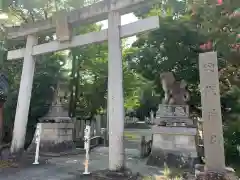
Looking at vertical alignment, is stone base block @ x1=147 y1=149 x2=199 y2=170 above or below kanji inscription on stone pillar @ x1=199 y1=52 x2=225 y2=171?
below

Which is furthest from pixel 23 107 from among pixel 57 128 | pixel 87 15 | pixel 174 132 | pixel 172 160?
pixel 172 160

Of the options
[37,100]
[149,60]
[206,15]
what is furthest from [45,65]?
[206,15]

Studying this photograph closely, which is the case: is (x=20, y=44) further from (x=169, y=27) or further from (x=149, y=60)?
(x=169, y=27)

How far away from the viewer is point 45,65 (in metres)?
12.9

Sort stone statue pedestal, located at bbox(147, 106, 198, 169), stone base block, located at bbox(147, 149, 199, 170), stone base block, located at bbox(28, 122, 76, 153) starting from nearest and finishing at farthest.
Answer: stone base block, located at bbox(147, 149, 199, 170) < stone statue pedestal, located at bbox(147, 106, 198, 169) < stone base block, located at bbox(28, 122, 76, 153)

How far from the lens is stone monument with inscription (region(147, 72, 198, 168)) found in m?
8.41

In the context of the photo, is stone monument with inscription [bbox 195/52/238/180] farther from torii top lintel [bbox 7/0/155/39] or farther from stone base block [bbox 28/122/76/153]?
stone base block [bbox 28/122/76/153]

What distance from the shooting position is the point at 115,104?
6.54 metres

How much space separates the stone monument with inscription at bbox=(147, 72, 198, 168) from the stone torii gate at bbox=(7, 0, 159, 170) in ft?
9.21

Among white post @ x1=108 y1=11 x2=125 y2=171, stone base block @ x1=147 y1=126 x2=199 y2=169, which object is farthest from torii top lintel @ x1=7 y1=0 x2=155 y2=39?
stone base block @ x1=147 y1=126 x2=199 y2=169

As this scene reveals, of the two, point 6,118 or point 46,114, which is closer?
point 46,114

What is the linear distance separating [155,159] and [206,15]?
512 centimetres

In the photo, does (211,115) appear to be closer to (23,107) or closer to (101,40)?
(101,40)

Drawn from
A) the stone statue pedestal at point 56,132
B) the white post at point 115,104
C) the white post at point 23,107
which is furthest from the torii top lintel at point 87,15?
the stone statue pedestal at point 56,132
